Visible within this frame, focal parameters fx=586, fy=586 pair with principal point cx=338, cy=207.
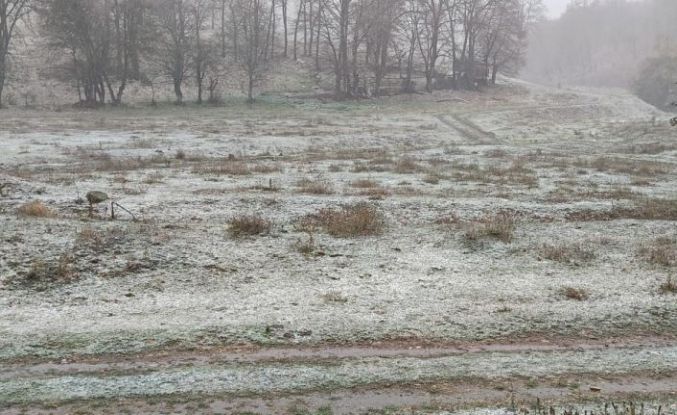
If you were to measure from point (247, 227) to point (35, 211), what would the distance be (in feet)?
16.3

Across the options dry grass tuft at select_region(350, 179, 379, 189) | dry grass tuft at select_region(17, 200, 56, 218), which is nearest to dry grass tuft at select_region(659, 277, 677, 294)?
dry grass tuft at select_region(350, 179, 379, 189)

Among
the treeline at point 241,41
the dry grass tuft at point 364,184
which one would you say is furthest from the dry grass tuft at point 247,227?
the treeline at point 241,41

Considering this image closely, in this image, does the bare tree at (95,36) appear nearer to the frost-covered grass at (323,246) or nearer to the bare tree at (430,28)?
the frost-covered grass at (323,246)

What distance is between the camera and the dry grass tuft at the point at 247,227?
1288cm

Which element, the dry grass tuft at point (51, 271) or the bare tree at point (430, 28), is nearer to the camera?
the dry grass tuft at point (51, 271)

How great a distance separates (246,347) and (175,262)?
370 cm

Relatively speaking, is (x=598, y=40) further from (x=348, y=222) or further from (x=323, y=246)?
(x=323, y=246)

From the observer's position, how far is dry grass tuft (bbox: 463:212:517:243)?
12898 mm

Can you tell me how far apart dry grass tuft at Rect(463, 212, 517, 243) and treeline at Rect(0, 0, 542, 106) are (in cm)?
4142

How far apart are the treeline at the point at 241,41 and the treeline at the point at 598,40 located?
1462 inches

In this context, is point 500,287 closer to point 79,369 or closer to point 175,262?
point 175,262

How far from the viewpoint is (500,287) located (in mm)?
10273

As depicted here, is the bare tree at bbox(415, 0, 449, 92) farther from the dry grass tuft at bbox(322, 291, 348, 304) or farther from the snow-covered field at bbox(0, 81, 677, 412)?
the dry grass tuft at bbox(322, 291, 348, 304)

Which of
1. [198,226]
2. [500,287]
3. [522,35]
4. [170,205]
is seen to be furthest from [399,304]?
[522,35]
